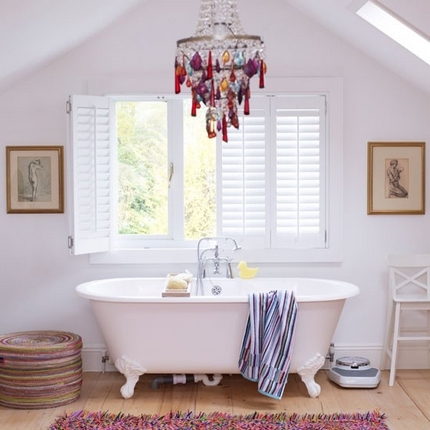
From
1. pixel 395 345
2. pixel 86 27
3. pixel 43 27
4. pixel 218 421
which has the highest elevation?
pixel 86 27

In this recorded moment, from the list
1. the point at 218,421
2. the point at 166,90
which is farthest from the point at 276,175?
the point at 218,421

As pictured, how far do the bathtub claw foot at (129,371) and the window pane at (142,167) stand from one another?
45.2 inches

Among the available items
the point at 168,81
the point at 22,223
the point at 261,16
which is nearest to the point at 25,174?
the point at 22,223

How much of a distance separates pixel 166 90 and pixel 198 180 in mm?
681

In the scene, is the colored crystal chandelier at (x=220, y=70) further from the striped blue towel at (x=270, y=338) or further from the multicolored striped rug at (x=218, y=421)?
the multicolored striped rug at (x=218, y=421)

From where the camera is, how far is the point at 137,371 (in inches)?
183

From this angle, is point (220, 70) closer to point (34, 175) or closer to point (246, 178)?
point (246, 178)

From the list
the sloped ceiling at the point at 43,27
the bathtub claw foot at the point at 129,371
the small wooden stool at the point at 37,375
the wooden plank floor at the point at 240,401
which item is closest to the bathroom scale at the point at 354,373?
the wooden plank floor at the point at 240,401

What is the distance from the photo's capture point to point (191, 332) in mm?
4551

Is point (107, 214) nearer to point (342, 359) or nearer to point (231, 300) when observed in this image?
point (231, 300)

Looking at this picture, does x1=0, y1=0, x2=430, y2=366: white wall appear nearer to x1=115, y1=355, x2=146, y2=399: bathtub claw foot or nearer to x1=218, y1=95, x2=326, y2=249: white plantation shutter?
x1=218, y1=95, x2=326, y2=249: white plantation shutter

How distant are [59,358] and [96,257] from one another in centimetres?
91

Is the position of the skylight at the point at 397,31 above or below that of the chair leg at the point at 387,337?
above

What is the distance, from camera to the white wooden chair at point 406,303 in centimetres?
498
